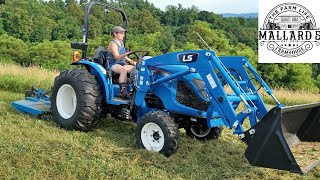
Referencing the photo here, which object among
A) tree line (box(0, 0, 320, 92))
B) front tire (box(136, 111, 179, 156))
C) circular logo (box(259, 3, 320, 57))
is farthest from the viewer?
tree line (box(0, 0, 320, 92))

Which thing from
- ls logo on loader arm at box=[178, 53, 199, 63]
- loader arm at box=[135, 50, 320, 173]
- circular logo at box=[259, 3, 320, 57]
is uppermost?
circular logo at box=[259, 3, 320, 57]

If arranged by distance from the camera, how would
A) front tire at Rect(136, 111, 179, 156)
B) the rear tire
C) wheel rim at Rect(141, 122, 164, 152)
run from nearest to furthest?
front tire at Rect(136, 111, 179, 156) < wheel rim at Rect(141, 122, 164, 152) < the rear tire

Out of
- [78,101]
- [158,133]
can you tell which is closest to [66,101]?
[78,101]

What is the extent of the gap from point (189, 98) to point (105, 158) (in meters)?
1.49

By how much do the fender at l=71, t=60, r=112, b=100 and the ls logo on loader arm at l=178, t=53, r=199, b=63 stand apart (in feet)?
4.65

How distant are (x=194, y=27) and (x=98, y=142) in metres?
27.5

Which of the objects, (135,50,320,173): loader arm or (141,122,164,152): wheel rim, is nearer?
(135,50,320,173): loader arm

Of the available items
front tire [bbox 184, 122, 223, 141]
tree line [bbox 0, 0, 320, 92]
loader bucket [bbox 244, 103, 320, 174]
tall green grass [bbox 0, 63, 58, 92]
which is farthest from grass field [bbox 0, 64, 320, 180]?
tree line [bbox 0, 0, 320, 92]

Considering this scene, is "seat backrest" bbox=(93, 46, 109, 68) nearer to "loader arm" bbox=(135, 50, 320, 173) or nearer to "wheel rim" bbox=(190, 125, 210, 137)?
"loader arm" bbox=(135, 50, 320, 173)

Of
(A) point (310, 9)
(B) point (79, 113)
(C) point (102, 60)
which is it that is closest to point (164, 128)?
(B) point (79, 113)

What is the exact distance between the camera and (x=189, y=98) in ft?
19.1

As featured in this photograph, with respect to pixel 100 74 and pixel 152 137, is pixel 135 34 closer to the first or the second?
pixel 100 74

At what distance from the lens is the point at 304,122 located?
18.1 feet

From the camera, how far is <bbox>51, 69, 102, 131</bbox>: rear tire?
636 centimetres
